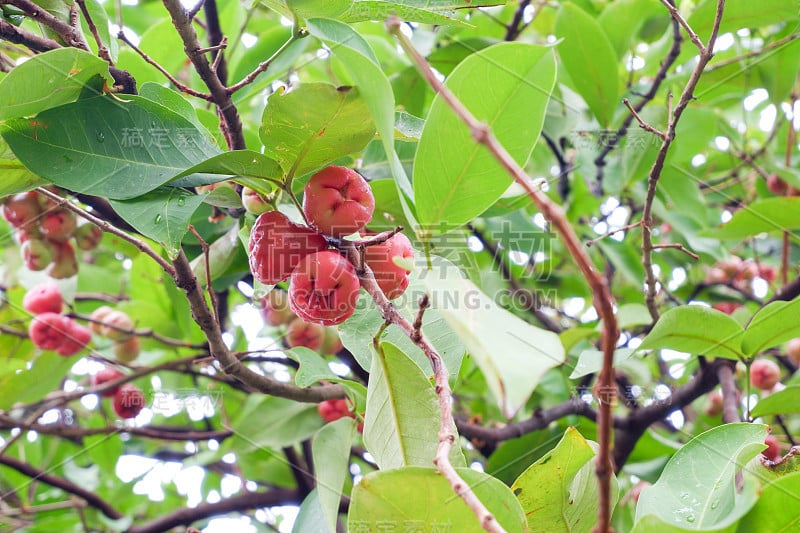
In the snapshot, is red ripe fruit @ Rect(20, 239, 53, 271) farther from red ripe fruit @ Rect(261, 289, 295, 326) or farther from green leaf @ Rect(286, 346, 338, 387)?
green leaf @ Rect(286, 346, 338, 387)

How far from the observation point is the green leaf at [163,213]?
815mm

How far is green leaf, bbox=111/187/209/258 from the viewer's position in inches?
32.1

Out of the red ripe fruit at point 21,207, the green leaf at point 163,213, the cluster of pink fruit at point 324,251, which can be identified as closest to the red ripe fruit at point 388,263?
the cluster of pink fruit at point 324,251

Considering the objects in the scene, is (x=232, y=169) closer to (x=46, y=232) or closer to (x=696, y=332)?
(x=696, y=332)

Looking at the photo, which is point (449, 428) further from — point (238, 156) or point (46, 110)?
point (46, 110)

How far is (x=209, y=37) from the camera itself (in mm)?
1236

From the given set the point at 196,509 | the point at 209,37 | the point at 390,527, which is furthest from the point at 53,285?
the point at 390,527

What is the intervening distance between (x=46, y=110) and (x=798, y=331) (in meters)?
1.12

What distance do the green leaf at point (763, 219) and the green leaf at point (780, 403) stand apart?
0.43 meters

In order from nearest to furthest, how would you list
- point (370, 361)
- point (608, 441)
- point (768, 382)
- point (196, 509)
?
1. point (608, 441)
2. point (370, 361)
3. point (196, 509)
4. point (768, 382)

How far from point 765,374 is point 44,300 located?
1837mm

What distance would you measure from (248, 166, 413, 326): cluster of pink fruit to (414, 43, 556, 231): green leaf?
10cm

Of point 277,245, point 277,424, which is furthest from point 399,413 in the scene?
point 277,424

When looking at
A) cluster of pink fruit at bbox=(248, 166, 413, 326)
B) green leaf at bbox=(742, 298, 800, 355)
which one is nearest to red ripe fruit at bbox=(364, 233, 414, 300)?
cluster of pink fruit at bbox=(248, 166, 413, 326)
